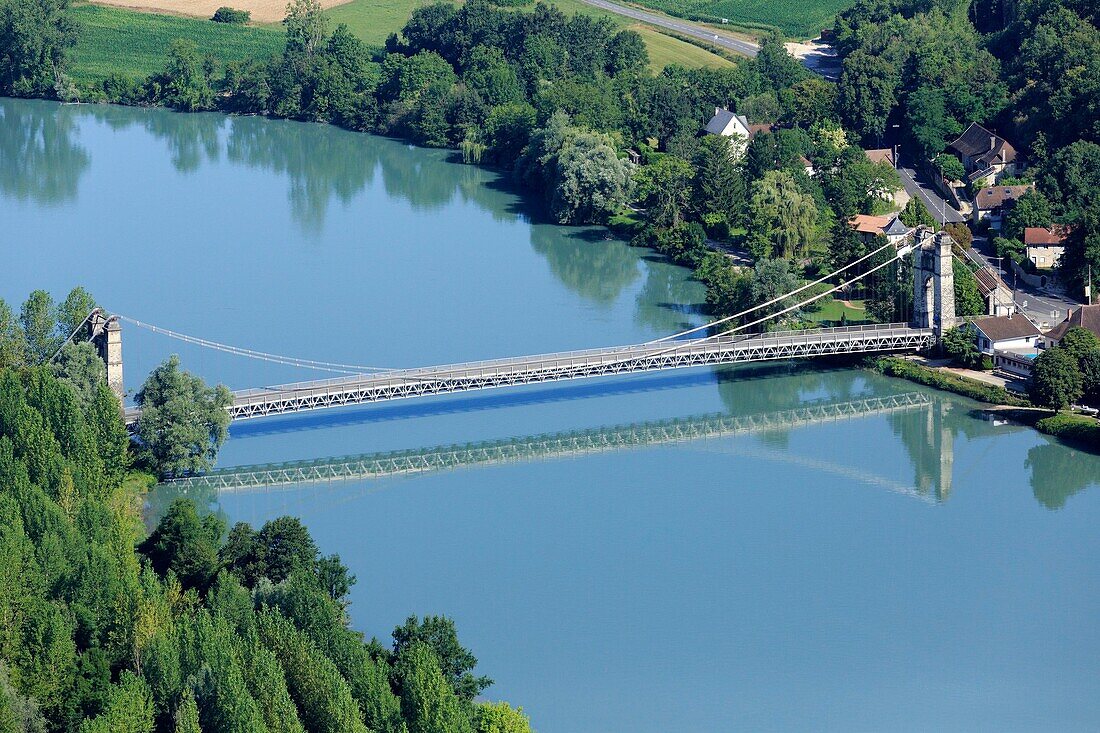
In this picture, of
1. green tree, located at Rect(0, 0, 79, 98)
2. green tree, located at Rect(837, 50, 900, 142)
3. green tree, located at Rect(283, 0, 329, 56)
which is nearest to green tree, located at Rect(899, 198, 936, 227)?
green tree, located at Rect(837, 50, 900, 142)

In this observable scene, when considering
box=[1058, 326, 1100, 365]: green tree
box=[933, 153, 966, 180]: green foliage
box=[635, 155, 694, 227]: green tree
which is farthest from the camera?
box=[933, 153, 966, 180]: green foliage

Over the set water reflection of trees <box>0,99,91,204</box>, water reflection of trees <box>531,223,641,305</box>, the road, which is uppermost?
the road

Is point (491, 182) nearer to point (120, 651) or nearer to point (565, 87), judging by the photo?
point (565, 87)

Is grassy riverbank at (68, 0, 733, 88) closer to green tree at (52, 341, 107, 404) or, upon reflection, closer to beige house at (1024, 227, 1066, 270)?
beige house at (1024, 227, 1066, 270)

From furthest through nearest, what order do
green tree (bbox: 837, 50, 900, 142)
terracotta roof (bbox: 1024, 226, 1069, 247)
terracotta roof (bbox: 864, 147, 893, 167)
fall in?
green tree (bbox: 837, 50, 900, 142) → terracotta roof (bbox: 864, 147, 893, 167) → terracotta roof (bbox: 1024, 226, 1069, 247)

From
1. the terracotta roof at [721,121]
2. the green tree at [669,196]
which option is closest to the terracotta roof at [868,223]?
the green tree at [669,196]

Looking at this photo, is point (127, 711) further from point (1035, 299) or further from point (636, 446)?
point (1035, 299)
